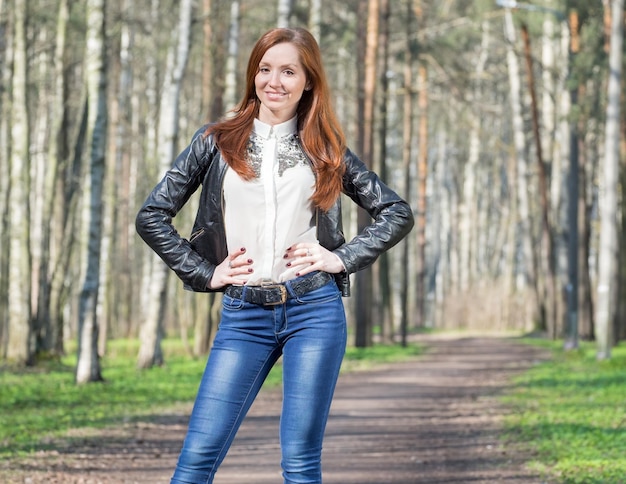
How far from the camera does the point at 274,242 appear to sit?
4457 millimetres

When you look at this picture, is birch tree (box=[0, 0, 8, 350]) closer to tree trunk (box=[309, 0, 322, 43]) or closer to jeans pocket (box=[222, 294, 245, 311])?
tree trunk (box=[309, 0, 322, 43])

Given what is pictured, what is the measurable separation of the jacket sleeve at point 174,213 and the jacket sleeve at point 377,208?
0.51 m

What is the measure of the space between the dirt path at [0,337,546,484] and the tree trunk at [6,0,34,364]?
5298 mm

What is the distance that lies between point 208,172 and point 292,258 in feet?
1.36

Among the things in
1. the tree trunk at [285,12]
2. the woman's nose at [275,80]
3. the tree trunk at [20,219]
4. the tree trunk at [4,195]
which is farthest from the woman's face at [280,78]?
the tree trunk at [4,195]

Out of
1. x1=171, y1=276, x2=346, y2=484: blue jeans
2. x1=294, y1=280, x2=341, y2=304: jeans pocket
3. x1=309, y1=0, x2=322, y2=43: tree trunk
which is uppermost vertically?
x1=309, y1=0, x2=322, y2=43: tree trunk

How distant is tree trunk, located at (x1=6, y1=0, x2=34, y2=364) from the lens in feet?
66.3

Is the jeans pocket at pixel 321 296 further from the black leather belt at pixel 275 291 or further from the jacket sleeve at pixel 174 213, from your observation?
the jacket sleeve at pixel 174 213

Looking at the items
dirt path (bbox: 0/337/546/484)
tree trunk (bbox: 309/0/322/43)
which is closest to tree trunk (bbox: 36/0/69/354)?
dirt path (bbox: 0/337/546/484)

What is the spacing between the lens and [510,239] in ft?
188

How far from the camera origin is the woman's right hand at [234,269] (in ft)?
14.5

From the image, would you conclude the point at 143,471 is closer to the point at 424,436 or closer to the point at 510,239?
the point at 424,436

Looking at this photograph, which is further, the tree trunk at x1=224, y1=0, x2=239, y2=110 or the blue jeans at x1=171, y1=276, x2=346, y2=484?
the tree trunk at x1=224, y1=0, x2=239, y2=110

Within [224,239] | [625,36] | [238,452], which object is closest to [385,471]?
[238,452]
